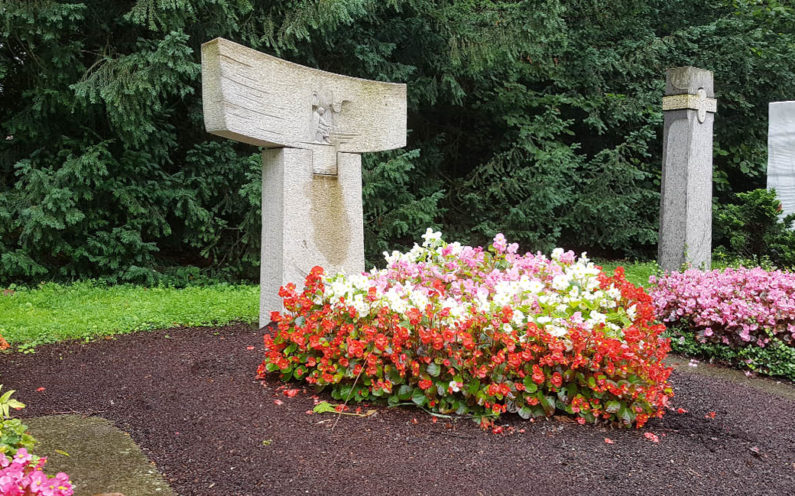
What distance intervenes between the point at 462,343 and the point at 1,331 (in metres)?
3.96

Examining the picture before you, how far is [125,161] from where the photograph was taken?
316 inches

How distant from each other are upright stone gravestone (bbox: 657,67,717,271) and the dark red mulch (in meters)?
2.28

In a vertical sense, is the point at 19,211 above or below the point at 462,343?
above

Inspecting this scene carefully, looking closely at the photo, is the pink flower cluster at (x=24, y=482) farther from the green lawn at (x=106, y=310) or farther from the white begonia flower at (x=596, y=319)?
the green lawn at (x=106, y=310)

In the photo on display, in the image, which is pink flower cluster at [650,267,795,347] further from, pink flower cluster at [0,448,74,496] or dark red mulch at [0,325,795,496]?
pink flower cluster at [0,448,74,496]

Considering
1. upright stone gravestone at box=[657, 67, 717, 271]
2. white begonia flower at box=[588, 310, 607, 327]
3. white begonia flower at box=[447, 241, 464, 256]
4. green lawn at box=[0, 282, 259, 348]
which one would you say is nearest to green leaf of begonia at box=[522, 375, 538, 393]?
Answer: white begonia flower at box=[588, 310, 607, 327]

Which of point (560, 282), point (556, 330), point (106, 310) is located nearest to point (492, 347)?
point (556, 330)

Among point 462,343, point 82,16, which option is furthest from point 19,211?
point 462,343

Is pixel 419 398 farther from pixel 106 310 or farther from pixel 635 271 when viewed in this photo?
pixel 635 271

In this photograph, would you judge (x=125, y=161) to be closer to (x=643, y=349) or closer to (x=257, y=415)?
(x=257, y=415)

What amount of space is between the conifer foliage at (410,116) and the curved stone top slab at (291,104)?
97.0 inches

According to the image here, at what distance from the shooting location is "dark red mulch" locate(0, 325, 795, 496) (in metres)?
2.62

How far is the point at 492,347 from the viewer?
10.7 feet

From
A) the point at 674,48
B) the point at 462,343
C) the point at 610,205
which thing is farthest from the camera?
the point at 674,48
